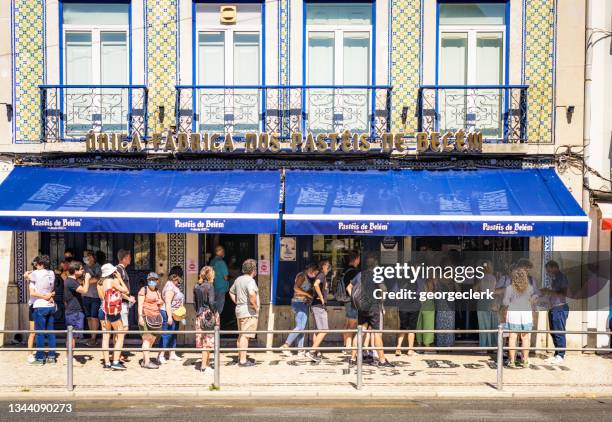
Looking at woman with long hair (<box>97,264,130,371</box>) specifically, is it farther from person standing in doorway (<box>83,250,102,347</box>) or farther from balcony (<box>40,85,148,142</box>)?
balcony (<box>40,85,148,142</box>)

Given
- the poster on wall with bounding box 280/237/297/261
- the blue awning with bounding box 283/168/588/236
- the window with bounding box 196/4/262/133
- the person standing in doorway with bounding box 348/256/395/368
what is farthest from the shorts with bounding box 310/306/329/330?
the window with bounding box 196/4/262/133

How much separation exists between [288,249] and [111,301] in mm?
3574

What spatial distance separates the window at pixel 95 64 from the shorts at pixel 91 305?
10.3ft

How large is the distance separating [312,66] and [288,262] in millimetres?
3672

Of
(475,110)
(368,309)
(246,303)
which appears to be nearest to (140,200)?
(246,303)

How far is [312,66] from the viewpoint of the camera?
13977 mm

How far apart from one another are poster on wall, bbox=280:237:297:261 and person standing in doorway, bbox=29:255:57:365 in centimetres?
412

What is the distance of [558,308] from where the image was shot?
12.5 meters

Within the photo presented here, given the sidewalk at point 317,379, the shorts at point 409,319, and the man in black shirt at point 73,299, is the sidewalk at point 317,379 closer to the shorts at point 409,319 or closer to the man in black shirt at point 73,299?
the shorts at point 409,319

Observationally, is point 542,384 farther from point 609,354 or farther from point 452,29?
point 452,29

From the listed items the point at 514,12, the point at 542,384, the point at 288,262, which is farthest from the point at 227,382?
the point at 514,12

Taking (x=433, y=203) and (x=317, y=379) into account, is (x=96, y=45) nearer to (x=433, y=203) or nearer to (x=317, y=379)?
(x=433, y=203)

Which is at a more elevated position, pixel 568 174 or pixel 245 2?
pixel 245 2

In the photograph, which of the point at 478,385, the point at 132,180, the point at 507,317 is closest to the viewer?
the point at 478,385
